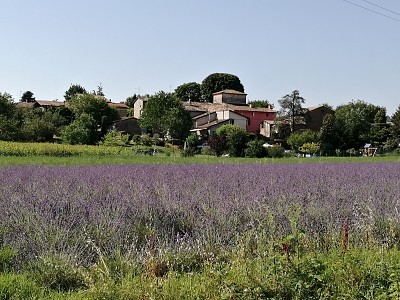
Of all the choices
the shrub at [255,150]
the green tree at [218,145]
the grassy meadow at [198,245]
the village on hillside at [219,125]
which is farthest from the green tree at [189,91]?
the grassy meadow at [198,245]

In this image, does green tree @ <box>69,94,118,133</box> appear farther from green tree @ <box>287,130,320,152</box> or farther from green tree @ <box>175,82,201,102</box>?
green tree @ <box>175,82,201,102</box>

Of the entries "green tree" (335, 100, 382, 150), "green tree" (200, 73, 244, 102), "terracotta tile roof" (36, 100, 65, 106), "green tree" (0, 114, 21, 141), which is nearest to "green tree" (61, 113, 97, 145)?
"green tree" (0, 114, 21, 141)

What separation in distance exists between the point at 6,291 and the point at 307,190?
566 centimetres

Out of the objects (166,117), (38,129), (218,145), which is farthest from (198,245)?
(166,117)

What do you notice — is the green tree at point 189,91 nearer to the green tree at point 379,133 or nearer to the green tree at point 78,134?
the green tree at point 78,134

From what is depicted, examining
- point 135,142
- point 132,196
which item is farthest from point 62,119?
point 132,196

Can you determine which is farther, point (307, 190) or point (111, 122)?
point (111, 122)

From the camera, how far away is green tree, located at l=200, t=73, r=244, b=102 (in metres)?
107

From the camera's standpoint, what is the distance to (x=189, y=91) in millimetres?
109562

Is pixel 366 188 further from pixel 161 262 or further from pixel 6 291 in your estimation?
pixel 6 291

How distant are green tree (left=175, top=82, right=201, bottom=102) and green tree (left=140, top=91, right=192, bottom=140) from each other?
34.4m

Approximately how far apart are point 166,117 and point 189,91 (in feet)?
141

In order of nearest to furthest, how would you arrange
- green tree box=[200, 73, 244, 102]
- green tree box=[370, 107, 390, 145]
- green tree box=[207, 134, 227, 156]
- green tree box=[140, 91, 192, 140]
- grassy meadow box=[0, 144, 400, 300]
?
grassy meadow box=[0, 144, 400, 300]
green tree box=[207, 134, 227, 156]
green tree box=[370, 107, 390, 145]
green tree box=[140, 91, 192, 140]
green tree box=[200, 73, 244, 102]

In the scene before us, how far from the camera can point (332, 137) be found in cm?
5912
